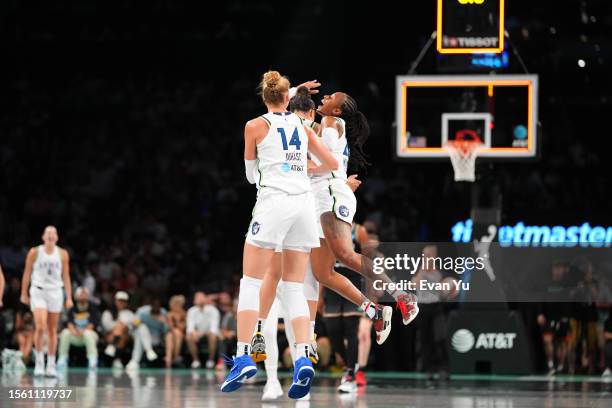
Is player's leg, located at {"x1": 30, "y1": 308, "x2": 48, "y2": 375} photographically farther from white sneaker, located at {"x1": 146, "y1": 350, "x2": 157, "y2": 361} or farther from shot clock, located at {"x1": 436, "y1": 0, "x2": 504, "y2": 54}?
shot clock, located at {"x1": 436, "y1": 0, "x2": 504, "y2": 54}

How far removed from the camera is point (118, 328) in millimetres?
19781

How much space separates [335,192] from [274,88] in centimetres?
190

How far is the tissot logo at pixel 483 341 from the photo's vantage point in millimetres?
17172

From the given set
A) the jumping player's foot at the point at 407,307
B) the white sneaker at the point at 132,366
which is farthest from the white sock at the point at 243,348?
the white sneaker at the point at 132,366

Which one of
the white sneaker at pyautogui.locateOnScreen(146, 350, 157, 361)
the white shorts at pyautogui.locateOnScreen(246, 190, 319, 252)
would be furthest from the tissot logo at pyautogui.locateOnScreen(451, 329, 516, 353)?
the white shorts at pyautogui.locateOnScreen(246, 190, 319, 252)

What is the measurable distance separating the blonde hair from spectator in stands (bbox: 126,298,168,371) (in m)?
10.5

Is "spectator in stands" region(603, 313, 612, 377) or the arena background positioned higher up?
the arena background

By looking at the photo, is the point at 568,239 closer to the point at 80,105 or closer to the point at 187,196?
the point at 187,196

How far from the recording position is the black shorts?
46.2ft

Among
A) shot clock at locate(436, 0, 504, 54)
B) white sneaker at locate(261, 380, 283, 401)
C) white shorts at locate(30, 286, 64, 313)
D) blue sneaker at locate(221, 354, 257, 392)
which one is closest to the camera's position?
blue sneaker at locate(221, 354, 257, 392)

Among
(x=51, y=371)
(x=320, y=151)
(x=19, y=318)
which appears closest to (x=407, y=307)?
(x=320, y=151)

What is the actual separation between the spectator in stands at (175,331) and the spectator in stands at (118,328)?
694 millimetres

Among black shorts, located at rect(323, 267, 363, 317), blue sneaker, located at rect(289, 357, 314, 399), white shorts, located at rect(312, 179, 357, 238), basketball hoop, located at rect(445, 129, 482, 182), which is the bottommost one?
blue sneaker, located at rect(289, 357, 314, 399)

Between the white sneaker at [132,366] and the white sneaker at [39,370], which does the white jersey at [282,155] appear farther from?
the white sneaker at [132,366]
